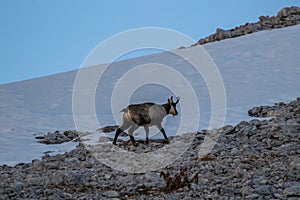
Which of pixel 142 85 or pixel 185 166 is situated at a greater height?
pixel 142 85

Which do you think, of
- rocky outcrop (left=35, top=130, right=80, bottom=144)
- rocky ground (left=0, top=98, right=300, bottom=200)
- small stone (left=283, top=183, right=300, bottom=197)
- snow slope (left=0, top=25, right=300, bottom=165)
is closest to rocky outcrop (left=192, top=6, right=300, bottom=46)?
snow slope (left=0, top=25, right=300, bottom=165)

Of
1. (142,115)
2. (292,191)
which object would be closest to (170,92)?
(142,115)

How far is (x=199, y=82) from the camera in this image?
91.1 ft

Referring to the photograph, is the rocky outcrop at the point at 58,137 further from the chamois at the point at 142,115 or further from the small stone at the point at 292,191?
the small stone at the point at 292,191

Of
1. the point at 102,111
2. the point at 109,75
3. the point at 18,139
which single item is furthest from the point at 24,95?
the point at 18,139

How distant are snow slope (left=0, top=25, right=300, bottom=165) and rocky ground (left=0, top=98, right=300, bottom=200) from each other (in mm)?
2875

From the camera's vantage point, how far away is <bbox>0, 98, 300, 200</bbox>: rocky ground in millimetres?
8203

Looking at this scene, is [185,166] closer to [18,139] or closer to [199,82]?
[18,139]

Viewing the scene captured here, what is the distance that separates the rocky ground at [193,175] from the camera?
8.20m

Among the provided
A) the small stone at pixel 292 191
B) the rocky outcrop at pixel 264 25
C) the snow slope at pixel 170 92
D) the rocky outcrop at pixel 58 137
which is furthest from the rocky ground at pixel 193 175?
the rocky outcrop at pixel 264 25

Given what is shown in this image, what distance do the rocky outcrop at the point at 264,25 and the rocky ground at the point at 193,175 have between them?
31.7m

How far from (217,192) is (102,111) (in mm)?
14772

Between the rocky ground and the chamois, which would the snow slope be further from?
the rocky ground

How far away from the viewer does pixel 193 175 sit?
9.43 metres
